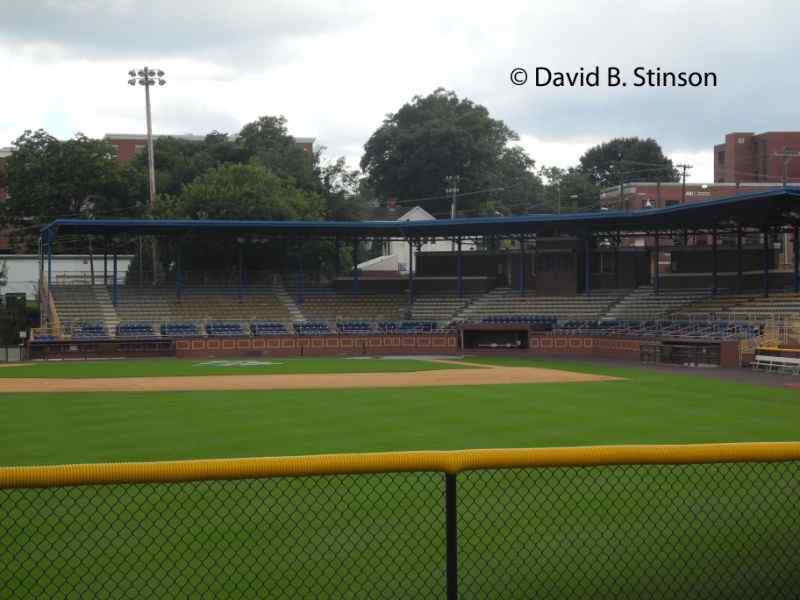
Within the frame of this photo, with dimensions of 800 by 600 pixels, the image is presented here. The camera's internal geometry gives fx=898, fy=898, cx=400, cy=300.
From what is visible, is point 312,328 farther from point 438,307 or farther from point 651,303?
point 651,303

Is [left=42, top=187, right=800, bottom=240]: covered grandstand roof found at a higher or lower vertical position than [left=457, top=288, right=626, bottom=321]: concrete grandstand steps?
higher

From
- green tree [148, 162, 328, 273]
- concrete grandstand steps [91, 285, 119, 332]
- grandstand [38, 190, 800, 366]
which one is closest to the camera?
grandstand [38, 190, 800, 366]

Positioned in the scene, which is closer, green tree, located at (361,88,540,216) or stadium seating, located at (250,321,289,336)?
stadium seating, located at (250,321,289,336)

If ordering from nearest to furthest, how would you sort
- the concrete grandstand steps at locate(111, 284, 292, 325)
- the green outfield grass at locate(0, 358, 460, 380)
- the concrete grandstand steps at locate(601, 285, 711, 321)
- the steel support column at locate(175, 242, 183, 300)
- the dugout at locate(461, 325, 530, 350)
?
the green outfield grass at locate(0, 358, 460, 380) → the dugout at locate(461, 325, 530, 350) → the concrete grandstand steps at locate(601, 285, 711, 321) → the concrete grandstand steps at locate(111, 284, 292, 325) → the steel support column at locate(175, 242, 183, 300)

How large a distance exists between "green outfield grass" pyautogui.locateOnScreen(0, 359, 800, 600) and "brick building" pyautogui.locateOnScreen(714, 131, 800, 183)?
65.9 m

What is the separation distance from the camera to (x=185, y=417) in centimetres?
2450

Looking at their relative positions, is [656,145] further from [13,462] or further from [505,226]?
[13,462]

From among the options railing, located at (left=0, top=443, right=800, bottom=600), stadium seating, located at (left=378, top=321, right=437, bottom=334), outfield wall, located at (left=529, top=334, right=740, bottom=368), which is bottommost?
outfield wall, located at (left=529, top=334, right=740, bottom=368)

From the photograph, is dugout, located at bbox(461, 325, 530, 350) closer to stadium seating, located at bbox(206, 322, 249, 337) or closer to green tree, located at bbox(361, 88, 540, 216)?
stadium seating, located at bbox(206, 322, 249, 337)

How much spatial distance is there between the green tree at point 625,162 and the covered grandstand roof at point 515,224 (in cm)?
6450

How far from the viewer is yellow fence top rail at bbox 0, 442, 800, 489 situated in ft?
17.1

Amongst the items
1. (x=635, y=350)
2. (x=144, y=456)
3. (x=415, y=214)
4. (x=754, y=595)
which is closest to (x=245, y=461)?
(x=754, y=595)

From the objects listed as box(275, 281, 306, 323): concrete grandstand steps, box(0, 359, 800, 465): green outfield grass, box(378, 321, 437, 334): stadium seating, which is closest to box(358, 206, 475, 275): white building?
box(275, 281, 306, 323): concrete grandstand steps

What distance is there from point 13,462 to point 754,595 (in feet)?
47.1
